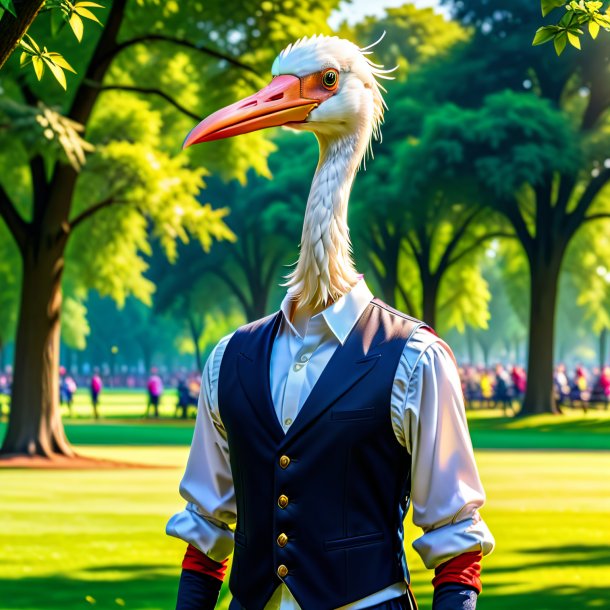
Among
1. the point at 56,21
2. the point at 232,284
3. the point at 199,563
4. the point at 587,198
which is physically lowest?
the point at 199,563

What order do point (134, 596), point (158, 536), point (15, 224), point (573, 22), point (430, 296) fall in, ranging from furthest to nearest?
point (430, 296)
point (15, 224)
point (158, 536)
point (134, 596)
point (573, 22)

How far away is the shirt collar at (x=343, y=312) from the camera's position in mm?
3275

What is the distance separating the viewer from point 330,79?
337 centimetres

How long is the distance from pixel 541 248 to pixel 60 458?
62.5 feet

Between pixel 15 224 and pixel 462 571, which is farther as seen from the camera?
pixel 15 224

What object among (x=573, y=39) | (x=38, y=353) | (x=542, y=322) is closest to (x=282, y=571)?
(x=573, y=39)

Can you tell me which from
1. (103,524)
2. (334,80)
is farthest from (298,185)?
(334,80)

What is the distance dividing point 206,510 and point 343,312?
622 mm

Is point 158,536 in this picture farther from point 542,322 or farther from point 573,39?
point 542,322

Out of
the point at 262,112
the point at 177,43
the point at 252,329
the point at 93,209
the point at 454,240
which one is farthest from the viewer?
the point at 454,240

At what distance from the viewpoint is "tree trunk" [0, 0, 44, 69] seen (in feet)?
17.8

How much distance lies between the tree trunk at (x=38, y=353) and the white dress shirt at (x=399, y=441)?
18.6 meters

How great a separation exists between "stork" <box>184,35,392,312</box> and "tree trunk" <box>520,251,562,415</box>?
3315cm

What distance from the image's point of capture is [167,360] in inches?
4072
